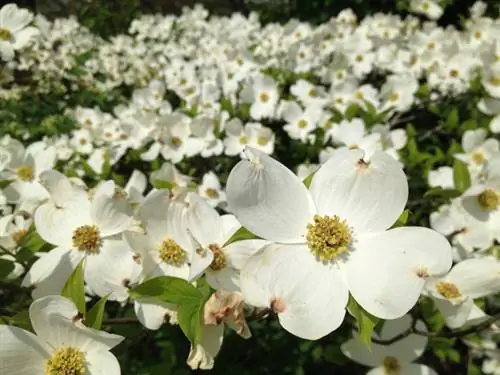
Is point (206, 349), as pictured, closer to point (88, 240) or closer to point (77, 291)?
point (77, 291)

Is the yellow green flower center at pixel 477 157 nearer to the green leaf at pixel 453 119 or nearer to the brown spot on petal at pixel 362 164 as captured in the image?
the green leaf at pixel 453 119

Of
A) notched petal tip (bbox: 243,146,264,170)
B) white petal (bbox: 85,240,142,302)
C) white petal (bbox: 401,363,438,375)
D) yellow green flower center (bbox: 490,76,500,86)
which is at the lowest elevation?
white petal (bbox: 401,363,438,375)

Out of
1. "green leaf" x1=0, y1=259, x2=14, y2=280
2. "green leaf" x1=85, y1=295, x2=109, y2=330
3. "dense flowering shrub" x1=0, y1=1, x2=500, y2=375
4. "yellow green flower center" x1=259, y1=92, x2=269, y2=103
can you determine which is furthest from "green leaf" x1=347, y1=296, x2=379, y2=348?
"yellow green flower center" x1=259, y1=92, x2=269, y2=103

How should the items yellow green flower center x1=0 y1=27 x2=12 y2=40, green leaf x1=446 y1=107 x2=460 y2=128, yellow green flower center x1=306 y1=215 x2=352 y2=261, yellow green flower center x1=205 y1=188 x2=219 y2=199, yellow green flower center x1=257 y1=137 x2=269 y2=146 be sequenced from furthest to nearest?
1. green leaf x1=446 y1=107 x2=460 y2=128
2. yellow green flower center x1=257 y1=137 x2=269 y2=146
3. yellow green flower center x1=205 y1=188 x2=219 y2=199
4. yellow green flower center x1=0 y1=27 x2=12 y2=40
5. yellow green flower center x1=306 y1=215 x2=352 y2=261

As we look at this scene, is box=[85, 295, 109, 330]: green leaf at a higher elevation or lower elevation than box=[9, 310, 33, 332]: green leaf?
higher

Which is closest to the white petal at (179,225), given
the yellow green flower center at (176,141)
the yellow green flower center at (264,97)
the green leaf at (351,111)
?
the yellow green flower center at (176,141)

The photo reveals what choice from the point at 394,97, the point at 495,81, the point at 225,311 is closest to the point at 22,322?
the point at 225,311

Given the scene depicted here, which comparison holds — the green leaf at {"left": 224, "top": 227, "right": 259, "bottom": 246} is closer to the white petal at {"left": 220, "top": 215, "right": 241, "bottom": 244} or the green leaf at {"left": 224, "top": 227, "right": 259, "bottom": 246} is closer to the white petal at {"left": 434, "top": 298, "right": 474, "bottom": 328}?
the white petal at {"left": 220, "top": 215, "right": 241, "bottom": 244}
